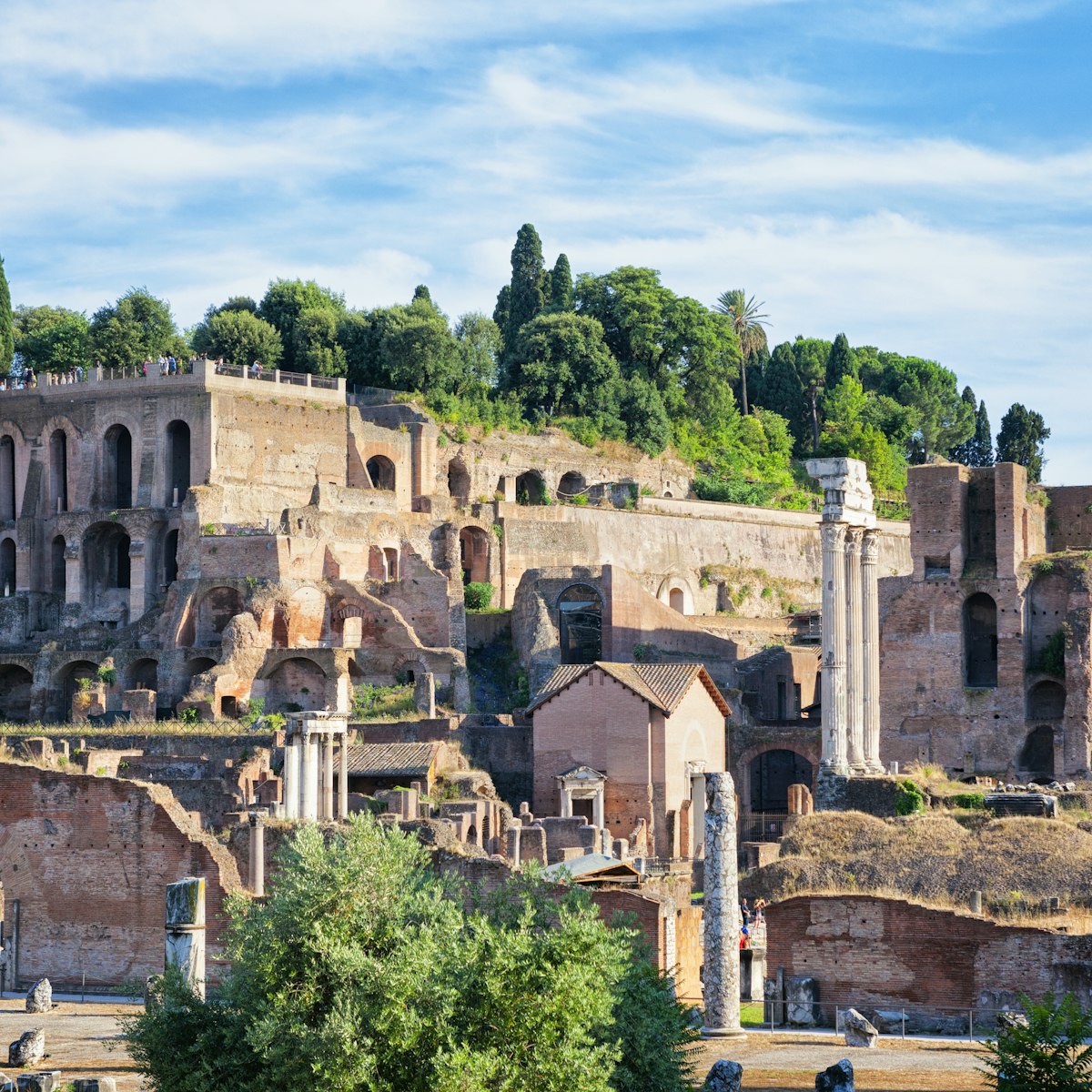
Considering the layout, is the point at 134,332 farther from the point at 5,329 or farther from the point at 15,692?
the point at 15,692

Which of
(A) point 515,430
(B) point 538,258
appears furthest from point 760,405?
(A) point 515,430

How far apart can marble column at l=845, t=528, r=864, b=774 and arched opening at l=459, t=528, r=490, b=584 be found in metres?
16.4

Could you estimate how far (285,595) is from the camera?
6056 cm

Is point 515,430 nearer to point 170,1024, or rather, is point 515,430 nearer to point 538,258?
point 538,258

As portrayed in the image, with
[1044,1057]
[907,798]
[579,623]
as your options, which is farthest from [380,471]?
[1044,1057]

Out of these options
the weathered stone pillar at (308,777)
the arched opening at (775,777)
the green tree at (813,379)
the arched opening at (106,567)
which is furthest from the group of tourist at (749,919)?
the green tree at (813,379)

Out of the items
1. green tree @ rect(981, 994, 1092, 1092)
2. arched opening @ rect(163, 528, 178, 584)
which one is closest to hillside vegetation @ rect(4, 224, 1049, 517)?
arched opening @ rect(163, 528, 178, 584)

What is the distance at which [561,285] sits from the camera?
278ft

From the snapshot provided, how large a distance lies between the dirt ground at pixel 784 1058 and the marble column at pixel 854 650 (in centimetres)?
2167

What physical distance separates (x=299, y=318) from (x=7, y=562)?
14.2 m

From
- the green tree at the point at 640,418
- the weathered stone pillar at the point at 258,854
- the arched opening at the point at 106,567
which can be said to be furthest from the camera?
the green tree at the point at 640,418

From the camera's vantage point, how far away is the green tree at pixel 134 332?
250 feet

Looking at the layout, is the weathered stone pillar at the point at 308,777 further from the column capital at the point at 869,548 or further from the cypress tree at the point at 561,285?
the cypress tree at the point at 561,285

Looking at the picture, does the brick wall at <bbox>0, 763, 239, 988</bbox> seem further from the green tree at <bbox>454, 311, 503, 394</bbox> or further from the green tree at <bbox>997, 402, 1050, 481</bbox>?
the green tree at <bbox>997, 402, 1050, 481</bbox>
